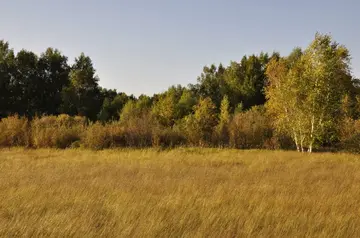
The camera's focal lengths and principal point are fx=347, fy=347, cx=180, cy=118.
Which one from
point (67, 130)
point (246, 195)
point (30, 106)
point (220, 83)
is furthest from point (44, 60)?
point (246, 195)

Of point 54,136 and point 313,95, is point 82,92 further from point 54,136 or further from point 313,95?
point 313,95

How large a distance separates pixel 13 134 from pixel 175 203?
16773 millimetres

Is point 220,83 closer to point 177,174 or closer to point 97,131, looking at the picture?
point 97,131

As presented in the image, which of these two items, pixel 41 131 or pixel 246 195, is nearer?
pixel 246 195

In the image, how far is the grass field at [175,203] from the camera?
5.11 meters

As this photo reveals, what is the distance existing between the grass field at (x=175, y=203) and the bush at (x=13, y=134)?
9742 millimetres

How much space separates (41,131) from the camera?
2005cm

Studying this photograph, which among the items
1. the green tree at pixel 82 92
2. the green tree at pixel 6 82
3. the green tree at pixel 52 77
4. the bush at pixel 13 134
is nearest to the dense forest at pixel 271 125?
the bush at pixel 13 134

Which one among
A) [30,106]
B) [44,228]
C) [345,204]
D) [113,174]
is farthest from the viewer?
[30,106]

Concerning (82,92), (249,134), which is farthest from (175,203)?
(82,92)

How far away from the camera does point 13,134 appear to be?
2036 centimetres

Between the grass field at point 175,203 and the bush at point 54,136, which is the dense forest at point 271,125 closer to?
the bush at point 54,136

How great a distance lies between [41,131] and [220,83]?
1265 inches

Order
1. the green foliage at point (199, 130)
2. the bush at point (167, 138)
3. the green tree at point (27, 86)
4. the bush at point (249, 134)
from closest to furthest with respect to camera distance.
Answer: the bush at point (167, 138), the green foliage at point (199, 130), the bush at point (249, 134), the green tree at point (27, 86)
